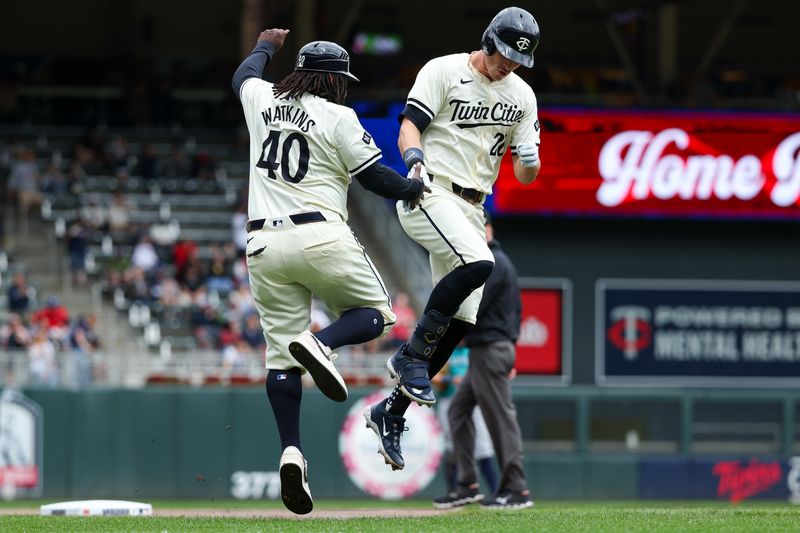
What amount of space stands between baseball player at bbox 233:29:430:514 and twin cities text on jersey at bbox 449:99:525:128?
0.61m

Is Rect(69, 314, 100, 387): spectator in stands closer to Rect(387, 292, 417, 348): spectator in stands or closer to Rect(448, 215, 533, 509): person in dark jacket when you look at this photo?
Rect(387, 292, 417, 348): spectator in stands

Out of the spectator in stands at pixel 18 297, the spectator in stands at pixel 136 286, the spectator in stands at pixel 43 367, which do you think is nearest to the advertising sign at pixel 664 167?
the spectator in stands at pixel 136 286

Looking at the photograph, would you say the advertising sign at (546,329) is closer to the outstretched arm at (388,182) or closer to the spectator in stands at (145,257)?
the spectator in stands at (145,257)

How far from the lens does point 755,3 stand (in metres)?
31.5

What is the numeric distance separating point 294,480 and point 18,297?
40.1 feet

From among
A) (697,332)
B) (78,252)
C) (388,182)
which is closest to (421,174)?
(388,182)

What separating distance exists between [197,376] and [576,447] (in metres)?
4.69

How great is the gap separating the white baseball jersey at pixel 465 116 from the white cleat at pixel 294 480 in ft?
5.64

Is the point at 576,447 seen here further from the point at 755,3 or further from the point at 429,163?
the point at 755,3

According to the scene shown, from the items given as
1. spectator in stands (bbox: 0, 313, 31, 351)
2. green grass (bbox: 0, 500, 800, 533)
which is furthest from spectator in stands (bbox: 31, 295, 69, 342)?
green grass (bbox: 0, 500, 800, 533)

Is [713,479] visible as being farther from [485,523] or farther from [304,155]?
[304,155]

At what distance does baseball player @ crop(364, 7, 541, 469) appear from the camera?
24.8 ft

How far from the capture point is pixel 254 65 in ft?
25.3

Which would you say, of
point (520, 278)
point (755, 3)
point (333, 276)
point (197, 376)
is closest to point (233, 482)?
point (197, 376)
